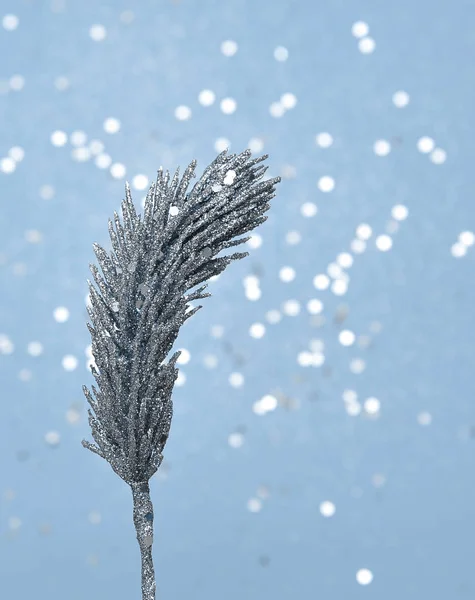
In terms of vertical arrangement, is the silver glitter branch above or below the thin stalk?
above

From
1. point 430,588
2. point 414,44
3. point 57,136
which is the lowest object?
point 430,588

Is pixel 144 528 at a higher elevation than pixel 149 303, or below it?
below

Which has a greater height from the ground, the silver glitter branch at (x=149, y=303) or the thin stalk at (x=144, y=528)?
the silver glitter branch at (x=149, y=303)

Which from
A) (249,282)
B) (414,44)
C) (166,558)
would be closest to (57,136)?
(249,282)

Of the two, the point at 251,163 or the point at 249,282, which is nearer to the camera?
the point at 251,163

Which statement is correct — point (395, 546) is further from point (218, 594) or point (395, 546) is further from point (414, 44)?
point (414, 44)
